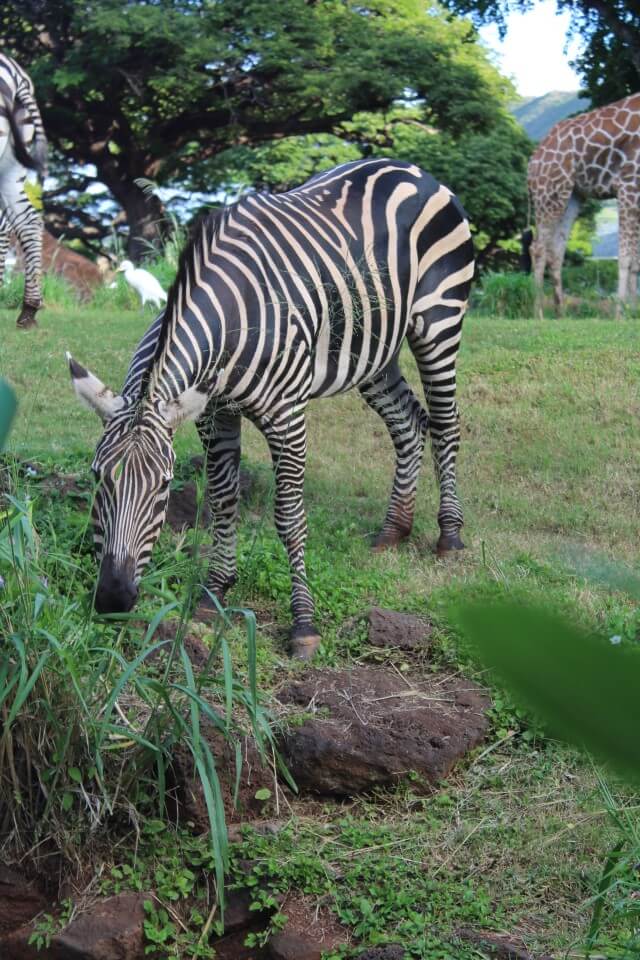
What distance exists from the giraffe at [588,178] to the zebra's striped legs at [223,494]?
290 inches

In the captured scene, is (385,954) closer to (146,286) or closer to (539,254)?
(146,286)

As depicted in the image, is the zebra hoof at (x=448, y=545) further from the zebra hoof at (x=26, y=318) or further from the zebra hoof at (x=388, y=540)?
the zebra hoof at (x=26, y=318)

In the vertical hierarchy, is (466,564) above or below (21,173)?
below

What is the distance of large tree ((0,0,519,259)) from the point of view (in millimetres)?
19016

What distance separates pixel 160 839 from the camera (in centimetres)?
337

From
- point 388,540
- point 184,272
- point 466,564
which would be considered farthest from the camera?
point 388,540

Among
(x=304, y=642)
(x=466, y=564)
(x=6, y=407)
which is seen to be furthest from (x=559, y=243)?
(x=6, y=407)

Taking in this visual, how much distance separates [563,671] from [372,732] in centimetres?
361

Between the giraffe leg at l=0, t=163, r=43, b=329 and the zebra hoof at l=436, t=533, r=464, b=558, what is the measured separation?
545 centimetres

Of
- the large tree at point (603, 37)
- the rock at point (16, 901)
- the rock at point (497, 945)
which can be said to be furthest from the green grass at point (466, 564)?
the large tree at point (603, 37)

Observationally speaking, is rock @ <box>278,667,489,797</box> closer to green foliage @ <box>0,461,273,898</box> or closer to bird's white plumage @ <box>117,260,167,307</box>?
green foliage @ <box>0,461,273,898</box>

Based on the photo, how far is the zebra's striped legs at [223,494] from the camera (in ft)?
16.5

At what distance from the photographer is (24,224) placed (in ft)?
32.9

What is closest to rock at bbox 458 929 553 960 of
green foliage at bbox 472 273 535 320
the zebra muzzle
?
the zebra muzzle
